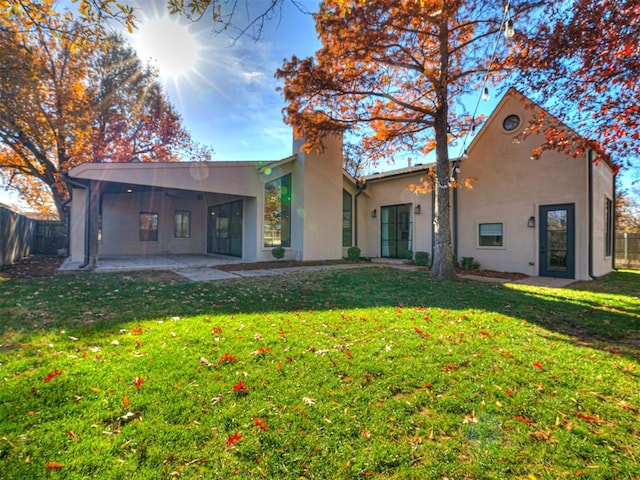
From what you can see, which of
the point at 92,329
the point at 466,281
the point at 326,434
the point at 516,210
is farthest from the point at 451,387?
the point at 516,210

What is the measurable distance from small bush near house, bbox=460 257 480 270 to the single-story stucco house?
0.25 metres

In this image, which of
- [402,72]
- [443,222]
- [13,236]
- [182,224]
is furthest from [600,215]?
[13,236]

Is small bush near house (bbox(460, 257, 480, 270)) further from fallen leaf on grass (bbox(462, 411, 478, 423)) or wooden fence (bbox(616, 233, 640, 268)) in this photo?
fallen leaf on grass (bbox(462, 411, 478, 423))

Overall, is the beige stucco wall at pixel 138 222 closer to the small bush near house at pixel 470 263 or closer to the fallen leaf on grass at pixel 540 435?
the small bush near house at pixel 470 263

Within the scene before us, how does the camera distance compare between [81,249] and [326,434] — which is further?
[81,249]

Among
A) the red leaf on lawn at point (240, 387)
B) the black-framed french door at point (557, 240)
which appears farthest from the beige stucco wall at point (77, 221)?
the black-framed french door at point (557, 240)

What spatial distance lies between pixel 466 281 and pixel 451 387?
21.2ft

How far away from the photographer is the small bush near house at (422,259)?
38.1 ft

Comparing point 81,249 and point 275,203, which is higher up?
point 275,203

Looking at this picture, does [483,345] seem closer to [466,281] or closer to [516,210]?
[466,281]

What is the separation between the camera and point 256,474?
1.65 m

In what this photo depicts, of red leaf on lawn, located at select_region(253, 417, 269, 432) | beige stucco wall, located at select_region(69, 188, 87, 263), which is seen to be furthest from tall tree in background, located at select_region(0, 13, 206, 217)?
red leaf on lawn, located at select_region(253, 417, 269, 432)

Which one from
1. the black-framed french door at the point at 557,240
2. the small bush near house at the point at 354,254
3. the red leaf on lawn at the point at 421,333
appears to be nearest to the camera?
the red leaf on lawn at the point at 421,333

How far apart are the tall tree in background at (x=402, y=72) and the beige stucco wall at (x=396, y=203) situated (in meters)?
2.85
